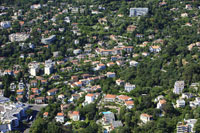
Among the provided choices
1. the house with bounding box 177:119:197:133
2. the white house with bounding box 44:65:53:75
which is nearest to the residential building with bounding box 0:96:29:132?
the white house with bounding box 44:65:53:75

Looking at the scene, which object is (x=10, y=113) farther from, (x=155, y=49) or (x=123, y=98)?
(x=155, y=49)

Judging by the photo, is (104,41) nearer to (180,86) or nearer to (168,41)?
(168,41)

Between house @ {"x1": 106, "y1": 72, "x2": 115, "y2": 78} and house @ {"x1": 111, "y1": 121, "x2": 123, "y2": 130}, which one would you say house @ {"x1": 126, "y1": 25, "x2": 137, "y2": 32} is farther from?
house @ {"x1": 111, "y1": 121, "x2": 123, "y2": 130}

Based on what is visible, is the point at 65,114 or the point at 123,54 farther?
the point at 123,54

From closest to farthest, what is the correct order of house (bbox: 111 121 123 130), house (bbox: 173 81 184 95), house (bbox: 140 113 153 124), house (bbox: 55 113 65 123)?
1. house (bbox: 111 121 123 130)
2. house (bbox: 140 113 153 124)
3. house (bbox: 55 113 65 123)
4. house (bbox: 173 81 184 95)

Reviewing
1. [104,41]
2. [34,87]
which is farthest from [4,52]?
[104,41]

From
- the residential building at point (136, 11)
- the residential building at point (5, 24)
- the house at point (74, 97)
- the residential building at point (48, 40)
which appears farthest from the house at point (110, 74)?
the residential building at point (5, 24)

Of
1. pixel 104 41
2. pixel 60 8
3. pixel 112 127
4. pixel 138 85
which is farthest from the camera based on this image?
pixel 60 8

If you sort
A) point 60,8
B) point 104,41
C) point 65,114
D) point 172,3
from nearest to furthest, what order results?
point 65,114 → point 104,41 → point 172,3 → point 60,8

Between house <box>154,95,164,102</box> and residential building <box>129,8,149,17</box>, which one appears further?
residential building <box>129,8,149,17</box>
